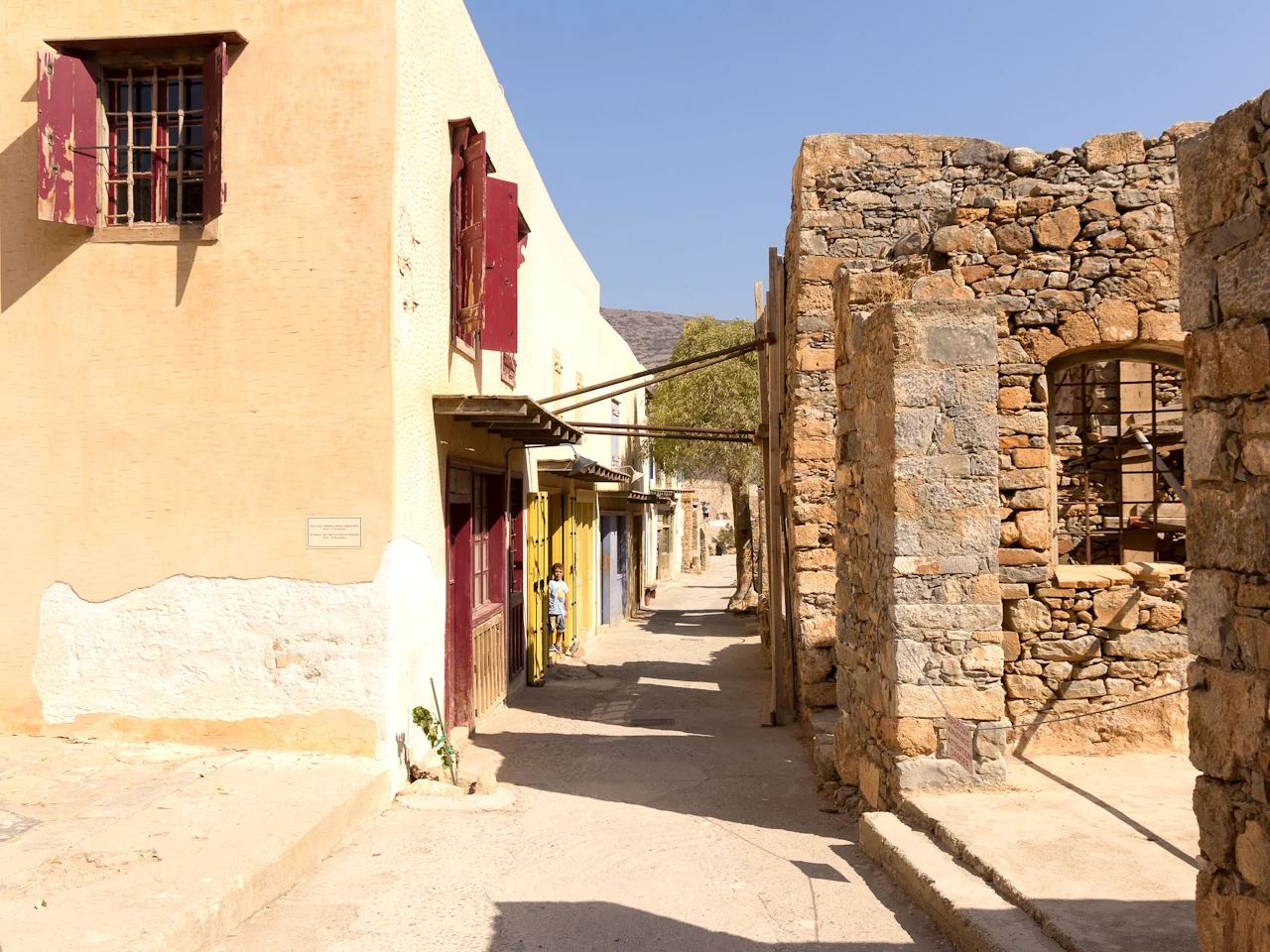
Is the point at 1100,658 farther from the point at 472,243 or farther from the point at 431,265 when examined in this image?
the point at 472,243

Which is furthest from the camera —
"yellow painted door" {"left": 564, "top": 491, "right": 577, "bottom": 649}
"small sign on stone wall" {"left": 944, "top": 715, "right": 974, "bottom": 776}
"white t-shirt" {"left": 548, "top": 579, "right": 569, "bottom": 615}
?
"yellow painted door" {"left": 564, "top": 491, "right": 577, "bottom": 649}

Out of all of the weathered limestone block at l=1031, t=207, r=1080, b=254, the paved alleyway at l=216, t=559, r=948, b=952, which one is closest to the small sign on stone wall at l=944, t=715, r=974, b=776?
the paved alleyway at l=216, t=559, r=948, b=952

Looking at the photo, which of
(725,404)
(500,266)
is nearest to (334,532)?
(500,266)

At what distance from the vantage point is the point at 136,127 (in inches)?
278

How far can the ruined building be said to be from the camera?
5836mm

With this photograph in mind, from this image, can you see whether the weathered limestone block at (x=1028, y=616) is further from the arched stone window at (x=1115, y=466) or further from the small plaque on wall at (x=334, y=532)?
the small plaque on wall at (x=334, y=532)

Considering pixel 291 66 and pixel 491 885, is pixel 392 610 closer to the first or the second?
pixel 491 885

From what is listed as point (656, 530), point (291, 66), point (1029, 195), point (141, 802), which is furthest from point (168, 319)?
point (656, 530)

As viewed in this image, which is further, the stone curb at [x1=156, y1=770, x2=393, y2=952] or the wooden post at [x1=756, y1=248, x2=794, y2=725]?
the wooden post at [x1=756, y1=248, x2=794, y2=725]

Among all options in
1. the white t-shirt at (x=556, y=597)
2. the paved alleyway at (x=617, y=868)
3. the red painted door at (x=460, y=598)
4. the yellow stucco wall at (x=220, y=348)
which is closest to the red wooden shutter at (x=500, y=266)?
the red painted door at (x=460, y=598)

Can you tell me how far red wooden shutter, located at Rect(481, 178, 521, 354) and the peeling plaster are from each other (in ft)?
9.04

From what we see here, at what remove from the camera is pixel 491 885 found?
5.33 m

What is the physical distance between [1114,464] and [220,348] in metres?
8.99

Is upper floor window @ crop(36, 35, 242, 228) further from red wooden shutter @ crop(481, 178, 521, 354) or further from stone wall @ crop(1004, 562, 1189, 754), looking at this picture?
stone wall @ crop(1004, 562, 1189, 754)
